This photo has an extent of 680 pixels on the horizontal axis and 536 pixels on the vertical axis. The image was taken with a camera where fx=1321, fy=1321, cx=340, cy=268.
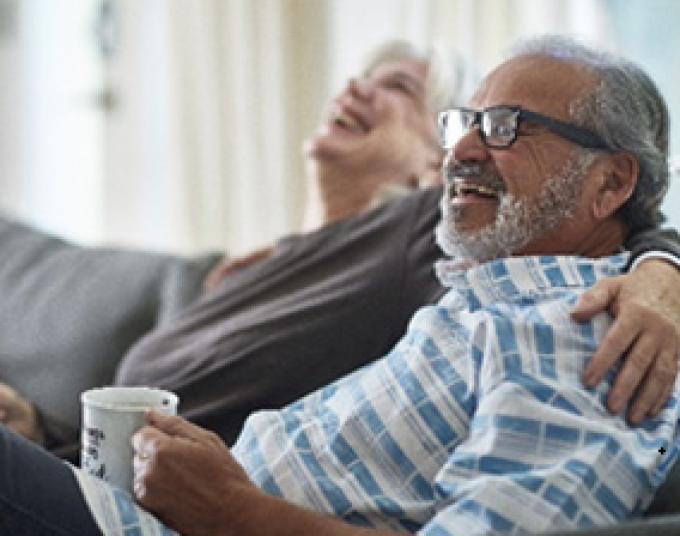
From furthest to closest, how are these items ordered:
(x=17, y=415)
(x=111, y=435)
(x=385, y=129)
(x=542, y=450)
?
1. (x=385, y=129)
2. (x=17, y=415)
3. (x=111, y=435)
4. (x=542, y=450)

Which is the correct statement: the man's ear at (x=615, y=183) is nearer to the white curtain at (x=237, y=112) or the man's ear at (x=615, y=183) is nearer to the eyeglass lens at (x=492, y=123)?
the eyeglass lens at (x=492, y=123)

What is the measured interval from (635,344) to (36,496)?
65 centimetres

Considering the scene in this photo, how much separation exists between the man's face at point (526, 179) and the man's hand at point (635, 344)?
0.48 feet

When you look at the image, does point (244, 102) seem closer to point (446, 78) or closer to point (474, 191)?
point (446, 78)

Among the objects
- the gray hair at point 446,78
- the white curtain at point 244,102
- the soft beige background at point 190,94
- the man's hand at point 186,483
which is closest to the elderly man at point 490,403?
the man's hand at point 186,483

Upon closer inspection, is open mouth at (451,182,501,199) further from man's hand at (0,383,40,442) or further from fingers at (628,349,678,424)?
man's hand at (0,383,40,442)

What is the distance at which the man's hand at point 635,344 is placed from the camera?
1391 millimetres

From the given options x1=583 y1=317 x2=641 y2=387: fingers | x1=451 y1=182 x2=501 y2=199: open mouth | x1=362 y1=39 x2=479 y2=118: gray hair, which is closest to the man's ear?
x1=451 y1=182 x2=501 y2=199: open mouth

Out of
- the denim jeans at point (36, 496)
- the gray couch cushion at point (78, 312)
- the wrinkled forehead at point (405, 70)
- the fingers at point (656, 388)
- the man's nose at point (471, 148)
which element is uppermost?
the man's nose at point (471, 148)

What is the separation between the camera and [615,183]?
Result: 5.41 ft

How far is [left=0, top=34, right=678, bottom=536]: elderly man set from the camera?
52.4 inches

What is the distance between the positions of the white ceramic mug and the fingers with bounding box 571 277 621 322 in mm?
469

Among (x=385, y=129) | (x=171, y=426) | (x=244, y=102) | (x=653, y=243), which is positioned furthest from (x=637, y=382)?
(x=244, y=102)

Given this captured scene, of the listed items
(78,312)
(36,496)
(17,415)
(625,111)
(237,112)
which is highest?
(625,111)
